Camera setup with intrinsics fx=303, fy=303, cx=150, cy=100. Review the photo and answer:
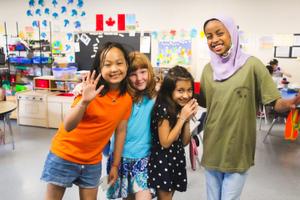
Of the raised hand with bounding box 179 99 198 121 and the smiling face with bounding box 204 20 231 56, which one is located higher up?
the smiling face with bounding box 204 20 231 56

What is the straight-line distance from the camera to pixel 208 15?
5957mm

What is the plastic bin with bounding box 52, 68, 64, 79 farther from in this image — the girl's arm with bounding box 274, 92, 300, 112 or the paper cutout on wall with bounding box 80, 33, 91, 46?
the girl's arm with bounding box 274, 92, 300, 112

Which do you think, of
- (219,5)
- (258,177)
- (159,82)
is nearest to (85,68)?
(219,5)

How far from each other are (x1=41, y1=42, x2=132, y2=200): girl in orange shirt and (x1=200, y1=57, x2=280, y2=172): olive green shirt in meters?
0.43

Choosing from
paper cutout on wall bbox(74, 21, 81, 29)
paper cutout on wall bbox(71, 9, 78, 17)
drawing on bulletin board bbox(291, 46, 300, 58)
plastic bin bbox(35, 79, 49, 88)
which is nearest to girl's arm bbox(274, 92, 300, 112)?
plastic bin bbox(35, 79, 49, 88)

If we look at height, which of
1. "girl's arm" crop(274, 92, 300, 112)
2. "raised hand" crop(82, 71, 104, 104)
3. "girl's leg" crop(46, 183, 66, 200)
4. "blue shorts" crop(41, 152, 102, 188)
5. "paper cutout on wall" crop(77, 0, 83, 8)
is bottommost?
"girl's leg" crop(46, 183, 66, 200)

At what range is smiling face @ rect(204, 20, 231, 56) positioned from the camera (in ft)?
4.69

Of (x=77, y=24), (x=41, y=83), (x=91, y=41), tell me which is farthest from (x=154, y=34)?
(x=41, y=83)

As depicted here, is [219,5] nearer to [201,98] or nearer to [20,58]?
[20,58]

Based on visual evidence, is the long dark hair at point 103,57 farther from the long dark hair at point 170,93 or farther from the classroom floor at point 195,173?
the classroom floor at point 195,173

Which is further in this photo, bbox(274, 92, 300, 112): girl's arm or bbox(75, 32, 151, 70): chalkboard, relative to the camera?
bbox(75, 32, 151, 70): chalkboard

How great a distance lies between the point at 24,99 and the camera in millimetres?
4949

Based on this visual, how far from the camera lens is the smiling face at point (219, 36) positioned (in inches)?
56.3

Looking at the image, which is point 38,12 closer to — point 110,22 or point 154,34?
point 110,22
